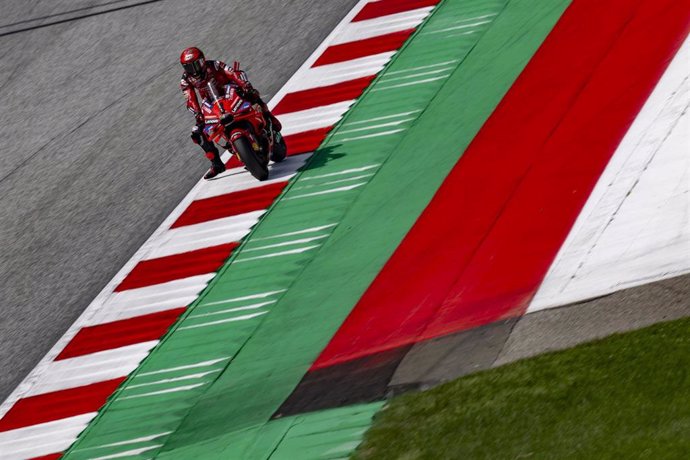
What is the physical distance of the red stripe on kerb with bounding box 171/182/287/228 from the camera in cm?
1612

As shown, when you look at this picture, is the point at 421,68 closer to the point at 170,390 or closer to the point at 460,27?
the point at 460,27

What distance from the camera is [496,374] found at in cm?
1079

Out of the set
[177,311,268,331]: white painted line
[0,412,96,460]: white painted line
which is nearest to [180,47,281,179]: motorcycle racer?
[177,311,268,331]: white painted line

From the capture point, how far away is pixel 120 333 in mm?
14461

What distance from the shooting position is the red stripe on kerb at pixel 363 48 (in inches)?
748

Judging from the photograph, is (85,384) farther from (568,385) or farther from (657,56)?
(657,56)

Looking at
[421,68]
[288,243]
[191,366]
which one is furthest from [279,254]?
[421,68]

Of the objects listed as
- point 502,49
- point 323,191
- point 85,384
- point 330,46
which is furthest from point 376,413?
point 330,46

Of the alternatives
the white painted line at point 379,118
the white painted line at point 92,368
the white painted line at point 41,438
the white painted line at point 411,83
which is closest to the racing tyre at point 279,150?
the white painted line at point 379,118

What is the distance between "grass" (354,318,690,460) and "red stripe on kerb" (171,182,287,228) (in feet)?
18.5

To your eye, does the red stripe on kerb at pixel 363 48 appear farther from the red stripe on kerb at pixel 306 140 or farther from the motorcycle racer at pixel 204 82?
the motorcycle racer at pixel 204 82

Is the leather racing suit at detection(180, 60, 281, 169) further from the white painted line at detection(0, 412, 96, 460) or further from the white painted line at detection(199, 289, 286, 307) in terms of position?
the white painted line at detection(0, 412, 96, 460)

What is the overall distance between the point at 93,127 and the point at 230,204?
4.23 metres

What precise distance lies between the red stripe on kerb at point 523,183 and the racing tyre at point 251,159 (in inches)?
109
